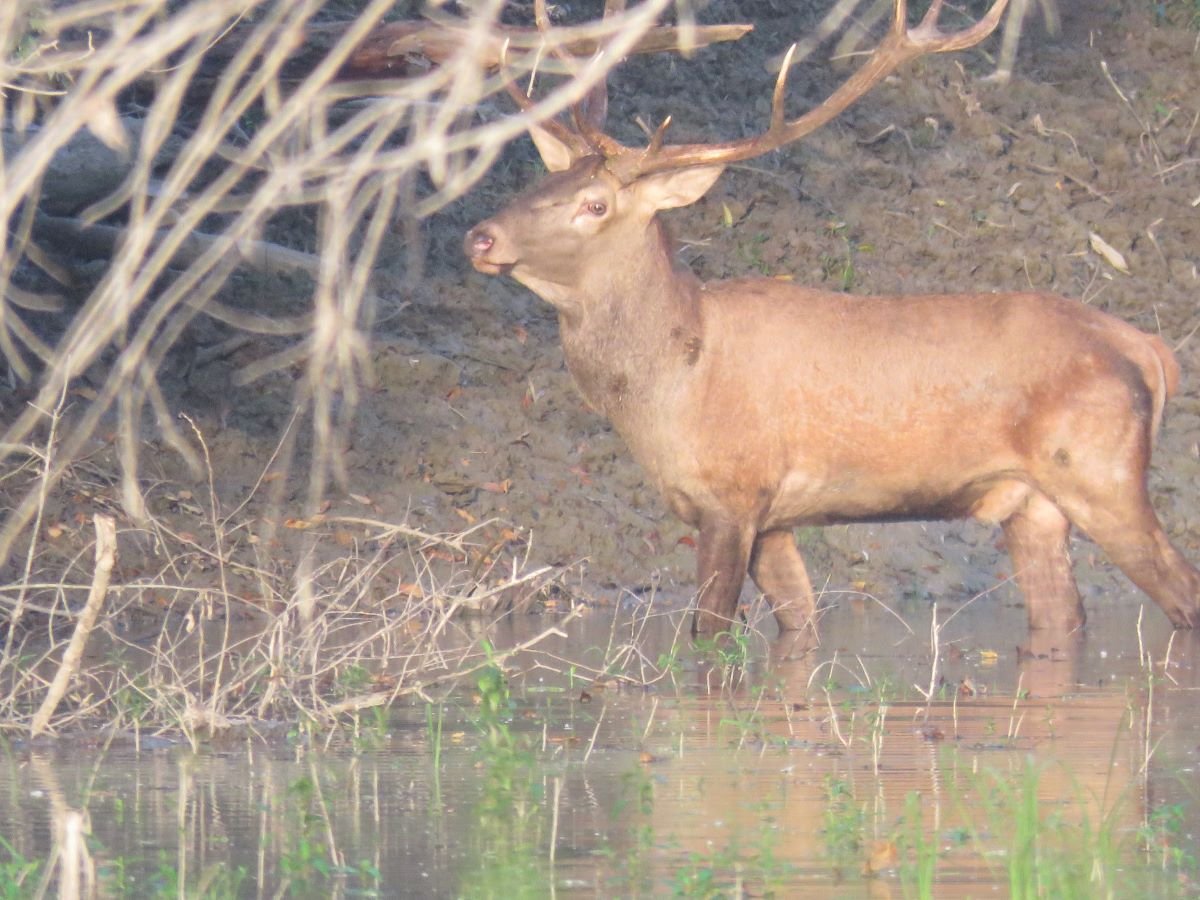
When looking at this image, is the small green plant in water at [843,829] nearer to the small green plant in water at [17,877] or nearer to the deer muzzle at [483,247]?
the small green plant in water at [17,877]

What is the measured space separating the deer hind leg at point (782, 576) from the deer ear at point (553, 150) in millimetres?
1984

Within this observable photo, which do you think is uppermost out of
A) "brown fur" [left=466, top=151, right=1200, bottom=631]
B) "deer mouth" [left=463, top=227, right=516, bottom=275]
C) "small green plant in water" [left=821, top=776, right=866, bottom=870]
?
"deer mouth" [left=463, top=227, right=516, bottom=275]

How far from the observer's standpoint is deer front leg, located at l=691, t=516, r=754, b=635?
9875mm

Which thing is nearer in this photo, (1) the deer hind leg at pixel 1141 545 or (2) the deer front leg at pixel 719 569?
(2) the deer front leg at pixel 719 569

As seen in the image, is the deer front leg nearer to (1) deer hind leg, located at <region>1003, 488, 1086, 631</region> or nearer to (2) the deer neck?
(2) the deer neck

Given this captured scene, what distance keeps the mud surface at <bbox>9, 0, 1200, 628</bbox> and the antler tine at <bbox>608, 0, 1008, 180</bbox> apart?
7.75 feet

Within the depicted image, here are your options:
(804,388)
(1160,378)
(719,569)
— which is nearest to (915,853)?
(719,569)

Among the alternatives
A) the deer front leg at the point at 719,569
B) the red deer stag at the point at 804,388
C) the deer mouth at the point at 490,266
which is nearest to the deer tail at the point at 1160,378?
the red deer stag at the point at 804,388

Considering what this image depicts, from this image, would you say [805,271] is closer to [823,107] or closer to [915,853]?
[823,107]

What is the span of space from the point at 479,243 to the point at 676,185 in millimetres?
1025

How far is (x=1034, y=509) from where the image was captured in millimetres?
10633

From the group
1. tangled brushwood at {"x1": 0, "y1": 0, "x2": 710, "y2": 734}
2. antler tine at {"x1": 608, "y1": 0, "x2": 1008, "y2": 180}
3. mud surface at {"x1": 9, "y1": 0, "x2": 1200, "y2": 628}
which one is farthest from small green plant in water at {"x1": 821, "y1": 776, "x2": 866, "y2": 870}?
mud surface at {"x1": 9, "y1": 0, "x2": 1200, "y2": 628}

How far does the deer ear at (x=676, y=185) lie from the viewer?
10.1 m

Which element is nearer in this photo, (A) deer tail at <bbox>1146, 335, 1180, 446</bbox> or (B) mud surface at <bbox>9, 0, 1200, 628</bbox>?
(A) deer tail at <bbox>1146, 335, 1180, 446</bbox>
